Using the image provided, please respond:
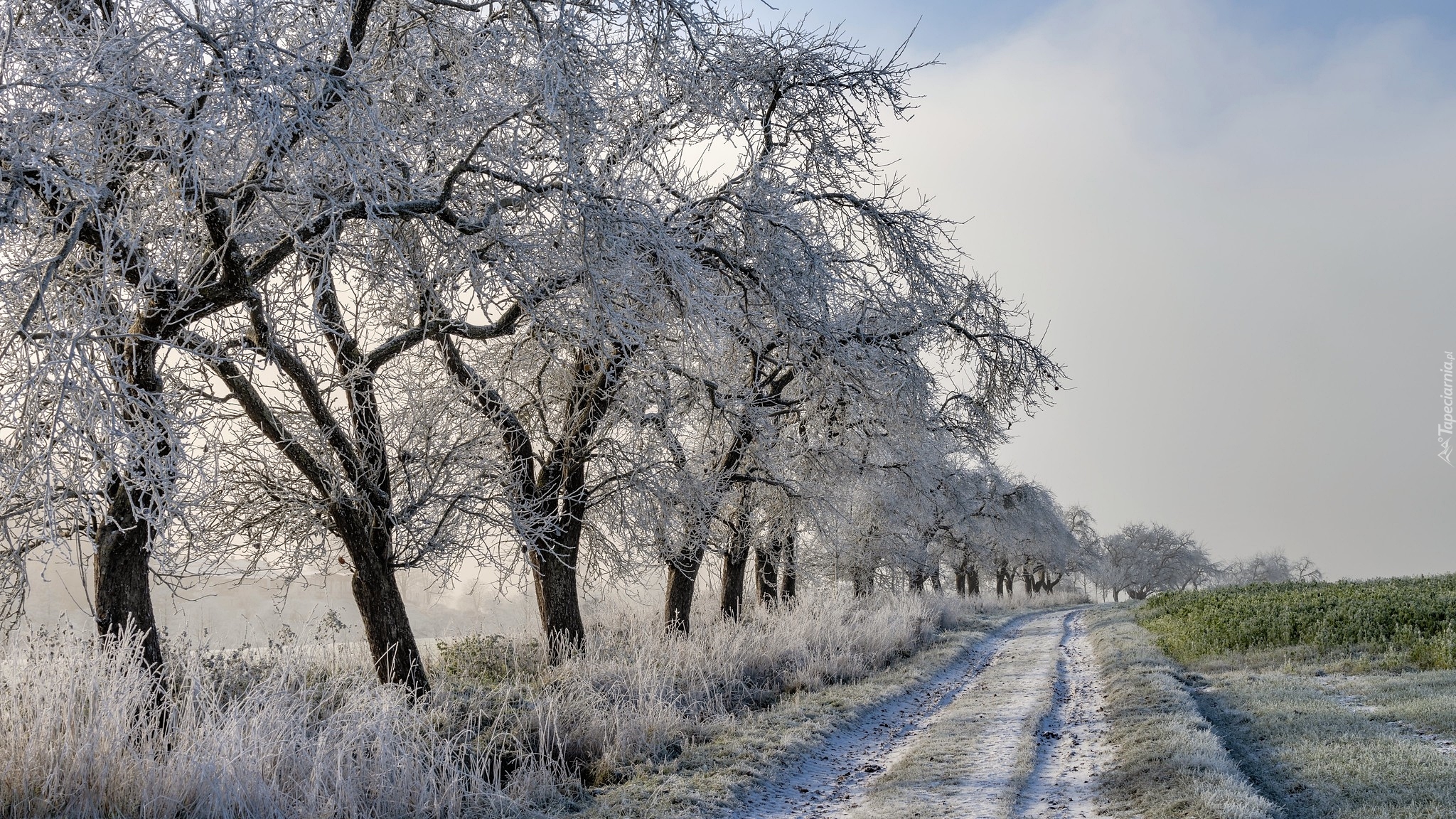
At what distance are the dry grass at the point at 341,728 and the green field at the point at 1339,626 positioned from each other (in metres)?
9.39

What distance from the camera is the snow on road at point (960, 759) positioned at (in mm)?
6727

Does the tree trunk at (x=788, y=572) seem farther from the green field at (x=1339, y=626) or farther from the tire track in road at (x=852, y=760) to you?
the green field at (x=1339, y=626)

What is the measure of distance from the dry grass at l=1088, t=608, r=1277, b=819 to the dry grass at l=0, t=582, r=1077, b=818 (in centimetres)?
372

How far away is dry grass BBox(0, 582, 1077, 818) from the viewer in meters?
4.98

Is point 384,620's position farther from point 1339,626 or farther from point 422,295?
point 1339,626

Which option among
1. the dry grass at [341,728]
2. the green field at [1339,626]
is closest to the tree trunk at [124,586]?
the dry grass at [341,728]

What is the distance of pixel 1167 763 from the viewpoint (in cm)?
738

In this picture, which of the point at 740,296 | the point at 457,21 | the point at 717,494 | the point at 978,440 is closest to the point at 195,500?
the point at 457,21

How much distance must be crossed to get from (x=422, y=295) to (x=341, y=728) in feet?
10.9

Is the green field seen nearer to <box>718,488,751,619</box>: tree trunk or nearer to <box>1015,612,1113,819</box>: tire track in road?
<box>1015,612,1113,819</box>: tire track in road

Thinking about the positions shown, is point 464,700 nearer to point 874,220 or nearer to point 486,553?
point 486,553

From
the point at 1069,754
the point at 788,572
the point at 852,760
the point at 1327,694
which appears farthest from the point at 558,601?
the point at 1327,694

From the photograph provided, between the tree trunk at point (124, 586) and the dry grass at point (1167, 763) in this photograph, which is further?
the tree trunk at point (124, 586)

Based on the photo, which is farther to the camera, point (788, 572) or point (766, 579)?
point (766, 579)
